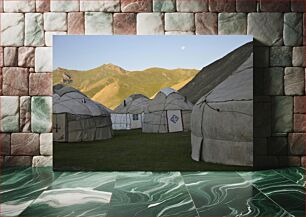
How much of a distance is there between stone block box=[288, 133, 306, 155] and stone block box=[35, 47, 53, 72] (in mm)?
2195

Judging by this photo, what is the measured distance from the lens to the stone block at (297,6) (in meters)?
3.42

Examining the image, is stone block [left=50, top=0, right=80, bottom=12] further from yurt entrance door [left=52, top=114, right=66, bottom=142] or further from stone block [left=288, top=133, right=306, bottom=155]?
stone block [left=288, top=133, right=306, bottom=155]

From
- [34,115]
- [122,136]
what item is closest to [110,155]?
[122,136]

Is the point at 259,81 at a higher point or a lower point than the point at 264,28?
lower

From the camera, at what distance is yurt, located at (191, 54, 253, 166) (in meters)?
3.25

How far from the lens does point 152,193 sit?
2.49 metres

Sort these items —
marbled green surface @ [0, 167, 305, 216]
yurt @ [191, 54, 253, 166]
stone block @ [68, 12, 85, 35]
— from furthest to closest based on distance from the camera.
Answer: stone block @ [68, 12, 85, 35] → yurt @ [191, 54, 253, 166] → marbled green surface @ [0, 167, 305, 216]

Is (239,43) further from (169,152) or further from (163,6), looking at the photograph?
(169,152)

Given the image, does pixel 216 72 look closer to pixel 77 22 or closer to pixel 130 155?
pixel 130 155

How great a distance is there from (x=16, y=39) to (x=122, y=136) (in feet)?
4.10

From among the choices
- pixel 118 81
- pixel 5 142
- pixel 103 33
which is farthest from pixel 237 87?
pixel 5 142

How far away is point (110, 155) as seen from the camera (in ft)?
10.9

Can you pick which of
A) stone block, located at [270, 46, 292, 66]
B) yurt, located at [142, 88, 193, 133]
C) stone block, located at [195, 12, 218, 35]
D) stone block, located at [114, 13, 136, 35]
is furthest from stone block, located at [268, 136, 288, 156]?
stone block, located at [114, 13, 136, 35]

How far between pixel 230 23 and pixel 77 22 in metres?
1.33
